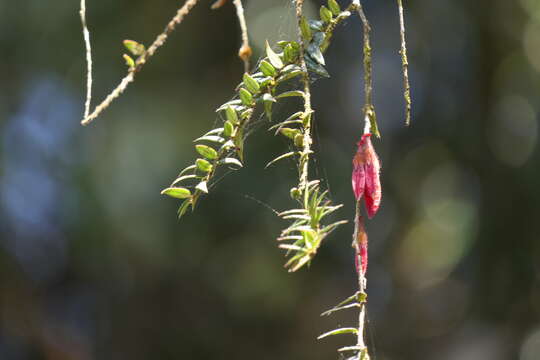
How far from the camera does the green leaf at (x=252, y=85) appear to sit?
0.43m

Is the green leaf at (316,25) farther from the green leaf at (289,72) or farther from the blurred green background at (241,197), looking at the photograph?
the blurred green background at (241,197)

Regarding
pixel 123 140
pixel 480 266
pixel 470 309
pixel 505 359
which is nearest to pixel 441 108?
pixel 480 266

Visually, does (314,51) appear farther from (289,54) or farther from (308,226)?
(308,226)

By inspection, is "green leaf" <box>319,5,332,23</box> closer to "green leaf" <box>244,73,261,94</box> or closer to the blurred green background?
"green leaf" <box>244,73,261,94</box>

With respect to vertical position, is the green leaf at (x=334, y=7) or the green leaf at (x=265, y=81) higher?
the green leaf at (x=334, y=7)

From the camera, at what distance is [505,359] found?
6.97ft

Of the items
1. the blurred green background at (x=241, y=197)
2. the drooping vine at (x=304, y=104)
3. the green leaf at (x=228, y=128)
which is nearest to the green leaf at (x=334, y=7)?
the drooping vine at (x=304, y=104)

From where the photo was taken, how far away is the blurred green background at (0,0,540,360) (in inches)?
80.8

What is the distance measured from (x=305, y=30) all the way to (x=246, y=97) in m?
0.06

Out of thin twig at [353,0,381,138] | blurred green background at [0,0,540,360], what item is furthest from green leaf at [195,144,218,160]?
blurred green background at [0,0,540,360]

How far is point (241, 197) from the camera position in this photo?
199 centimetres

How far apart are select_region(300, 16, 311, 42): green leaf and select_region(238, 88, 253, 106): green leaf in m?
0.05

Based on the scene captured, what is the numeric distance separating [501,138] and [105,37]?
4.11 feet

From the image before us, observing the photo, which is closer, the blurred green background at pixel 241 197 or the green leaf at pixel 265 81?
the green leaf at pixel 265 81
